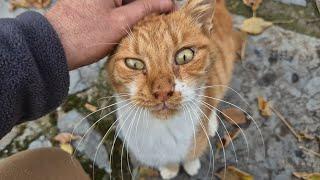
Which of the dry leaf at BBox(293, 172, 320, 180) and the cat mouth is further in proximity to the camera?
the dry leaf at BBox(293, 172, 320, 180)

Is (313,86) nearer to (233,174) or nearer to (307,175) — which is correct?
(307,175)

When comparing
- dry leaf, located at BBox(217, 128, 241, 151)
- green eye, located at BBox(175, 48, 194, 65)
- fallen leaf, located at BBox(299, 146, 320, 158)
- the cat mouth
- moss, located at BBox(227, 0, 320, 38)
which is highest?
green eye, located at BBox(175, 48, 194, 65)

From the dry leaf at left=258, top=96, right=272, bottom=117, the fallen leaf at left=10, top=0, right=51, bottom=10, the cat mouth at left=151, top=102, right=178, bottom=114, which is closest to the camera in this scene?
the cat mouth at left=151, top=102, right=178, bottom=114

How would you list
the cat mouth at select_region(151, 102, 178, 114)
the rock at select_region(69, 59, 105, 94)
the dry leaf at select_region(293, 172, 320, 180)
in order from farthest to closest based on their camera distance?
1. the rock at select_region(69, 59, 105, 94)
2. the dry leaf at select_region(293, 172, 320, 180)
3. the cat mouth at select_region(151, 102, 178, 114)

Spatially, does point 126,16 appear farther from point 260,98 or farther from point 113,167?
point 260,98

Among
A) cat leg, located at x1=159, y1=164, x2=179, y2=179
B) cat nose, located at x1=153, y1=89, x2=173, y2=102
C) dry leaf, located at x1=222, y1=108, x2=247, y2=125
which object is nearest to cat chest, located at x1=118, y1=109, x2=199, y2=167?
cat leg, located at x1=159, y1=164, x2=179, y2=179

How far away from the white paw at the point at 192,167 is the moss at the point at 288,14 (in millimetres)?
1033

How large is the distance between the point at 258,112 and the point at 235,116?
0.14 m

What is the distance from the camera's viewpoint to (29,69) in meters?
1.46

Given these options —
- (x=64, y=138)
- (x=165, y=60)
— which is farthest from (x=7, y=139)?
(x=165, y=60)

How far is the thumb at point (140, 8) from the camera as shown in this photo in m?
1.73

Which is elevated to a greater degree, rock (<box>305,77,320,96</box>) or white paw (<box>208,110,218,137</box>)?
rock (<box>305,77,320,96</box>)

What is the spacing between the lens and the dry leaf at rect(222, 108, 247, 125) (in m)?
2.66

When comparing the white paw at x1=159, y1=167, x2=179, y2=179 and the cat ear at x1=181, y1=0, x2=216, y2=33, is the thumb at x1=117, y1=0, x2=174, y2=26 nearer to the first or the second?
the cat ear at x1=181, y1=0, x2=216, y2=33
